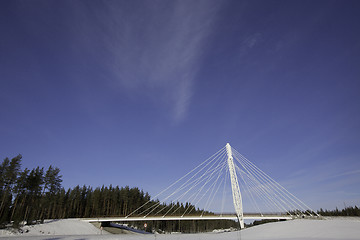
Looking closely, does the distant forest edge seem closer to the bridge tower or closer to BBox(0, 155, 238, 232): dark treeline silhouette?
BBox(0, 155, 238, 232): dark treeline silhouette

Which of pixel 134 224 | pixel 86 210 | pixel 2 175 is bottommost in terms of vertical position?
pixel 134 224

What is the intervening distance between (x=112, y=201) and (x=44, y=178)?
Answer: 30.0 m

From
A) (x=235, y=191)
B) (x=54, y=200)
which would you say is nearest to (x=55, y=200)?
(x=54, y=200)

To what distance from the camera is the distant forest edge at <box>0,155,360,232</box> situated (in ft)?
145

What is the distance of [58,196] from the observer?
7025 cm

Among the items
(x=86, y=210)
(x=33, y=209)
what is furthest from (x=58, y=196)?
(x=33, y=209)

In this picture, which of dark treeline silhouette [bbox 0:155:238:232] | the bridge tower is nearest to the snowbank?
dark treeline silhouette [bbox 0:155:238:232]

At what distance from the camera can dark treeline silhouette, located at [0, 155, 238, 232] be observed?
44.3 m

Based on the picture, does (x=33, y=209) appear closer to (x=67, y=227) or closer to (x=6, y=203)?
(x=6, y=203)

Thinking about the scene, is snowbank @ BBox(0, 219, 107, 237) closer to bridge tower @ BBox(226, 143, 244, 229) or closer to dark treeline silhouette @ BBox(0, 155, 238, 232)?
dark treeline silhouette @ BBox(0, 155, 238, 232)

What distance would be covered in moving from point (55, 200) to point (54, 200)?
0.54 meters

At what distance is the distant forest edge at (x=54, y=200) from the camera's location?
145 ft

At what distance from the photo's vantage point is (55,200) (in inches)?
2687

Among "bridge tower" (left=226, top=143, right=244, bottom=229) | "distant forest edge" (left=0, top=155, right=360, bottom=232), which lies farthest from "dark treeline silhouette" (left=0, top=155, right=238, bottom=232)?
"bridge tower" (left=226, top=143, right=244, bottom=229)
